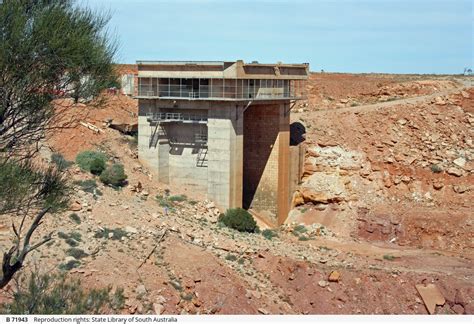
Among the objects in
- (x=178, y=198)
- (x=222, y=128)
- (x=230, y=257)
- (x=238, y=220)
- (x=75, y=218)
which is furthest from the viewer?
(x=178, y=198)

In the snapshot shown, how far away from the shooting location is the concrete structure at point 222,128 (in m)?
32.5

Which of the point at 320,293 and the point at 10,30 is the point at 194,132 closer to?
the point at 320,293

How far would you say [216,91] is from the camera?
1278 inches

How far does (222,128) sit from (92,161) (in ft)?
20.9

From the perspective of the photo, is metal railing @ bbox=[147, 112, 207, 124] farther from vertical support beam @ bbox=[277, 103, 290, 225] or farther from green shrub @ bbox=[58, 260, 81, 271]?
green shrub @ bbox=[58, 260, 81, 271]

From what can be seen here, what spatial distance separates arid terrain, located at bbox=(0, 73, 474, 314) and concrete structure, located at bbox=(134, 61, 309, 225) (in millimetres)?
1091

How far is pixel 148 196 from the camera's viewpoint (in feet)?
105

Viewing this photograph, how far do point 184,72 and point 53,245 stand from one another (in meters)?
12.8

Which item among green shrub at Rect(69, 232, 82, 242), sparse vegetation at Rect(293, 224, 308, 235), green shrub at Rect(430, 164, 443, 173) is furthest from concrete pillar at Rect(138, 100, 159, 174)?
green shrub at Rect(430, 164, 443, 173)

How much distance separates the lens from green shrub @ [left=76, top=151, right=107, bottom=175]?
105 feet

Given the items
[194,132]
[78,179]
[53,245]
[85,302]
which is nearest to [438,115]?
[194,132]

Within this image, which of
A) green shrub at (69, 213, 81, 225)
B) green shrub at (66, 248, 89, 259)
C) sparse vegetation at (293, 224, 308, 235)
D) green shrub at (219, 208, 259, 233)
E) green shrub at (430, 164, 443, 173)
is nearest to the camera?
green shrub at (66, 248, 89, 259)

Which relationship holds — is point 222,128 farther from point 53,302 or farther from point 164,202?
point 53,302

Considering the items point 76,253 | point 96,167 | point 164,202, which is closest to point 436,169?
point 164,202
